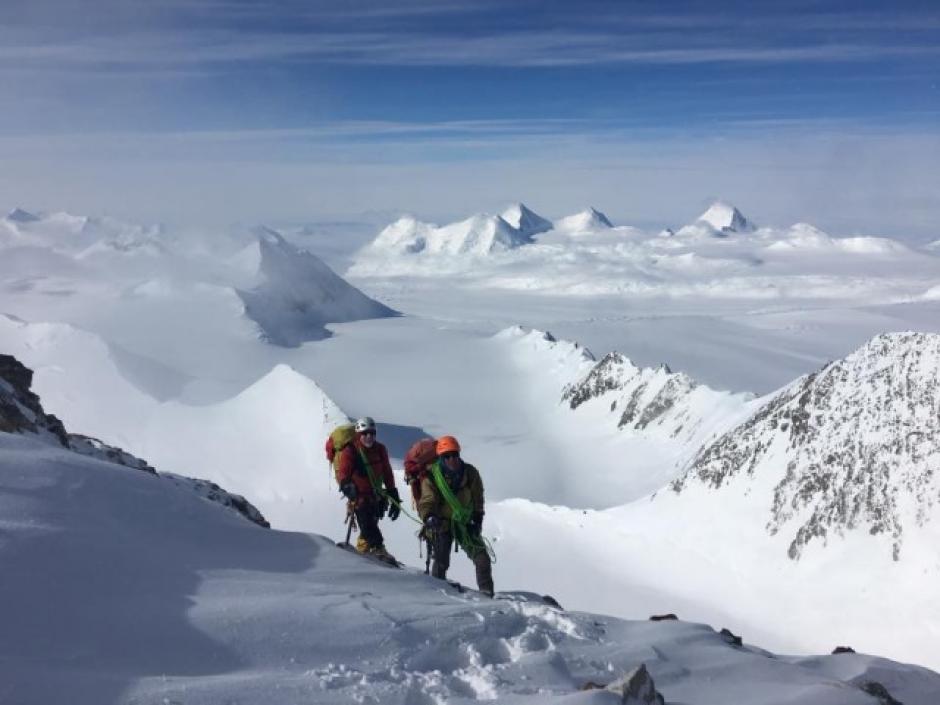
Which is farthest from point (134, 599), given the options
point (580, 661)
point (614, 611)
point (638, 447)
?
point (638, 447)

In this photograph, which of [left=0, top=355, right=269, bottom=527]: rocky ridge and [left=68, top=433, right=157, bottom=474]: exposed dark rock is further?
[left=68, top=433, right=157, bottom=474]: exposed dark rock

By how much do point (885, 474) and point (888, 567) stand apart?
4.89 metres

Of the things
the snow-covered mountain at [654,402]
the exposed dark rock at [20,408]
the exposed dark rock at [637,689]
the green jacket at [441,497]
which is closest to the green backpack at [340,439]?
the green jacket at [441,497]

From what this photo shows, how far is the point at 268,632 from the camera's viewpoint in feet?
26.5

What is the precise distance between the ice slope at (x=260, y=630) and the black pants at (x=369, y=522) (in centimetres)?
186

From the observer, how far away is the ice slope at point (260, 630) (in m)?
6.96

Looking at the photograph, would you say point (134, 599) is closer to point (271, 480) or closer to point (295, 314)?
point (271, 480)

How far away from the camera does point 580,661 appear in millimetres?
8992

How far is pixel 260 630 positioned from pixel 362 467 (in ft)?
19.2

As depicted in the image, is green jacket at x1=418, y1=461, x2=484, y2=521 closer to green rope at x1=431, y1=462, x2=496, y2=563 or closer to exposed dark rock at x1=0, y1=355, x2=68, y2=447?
green rope at x1=431, y1=462, x2=496, y2=563

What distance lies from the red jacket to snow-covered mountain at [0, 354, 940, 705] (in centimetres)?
176

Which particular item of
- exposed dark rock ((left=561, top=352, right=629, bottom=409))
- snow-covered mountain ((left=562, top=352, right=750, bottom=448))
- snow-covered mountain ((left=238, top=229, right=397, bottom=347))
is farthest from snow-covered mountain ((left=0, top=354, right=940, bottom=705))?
snow-covered mountain ((left=238, top=229, right=397, bottom=347))

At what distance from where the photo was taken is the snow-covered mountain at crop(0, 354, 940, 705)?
697 centimetres

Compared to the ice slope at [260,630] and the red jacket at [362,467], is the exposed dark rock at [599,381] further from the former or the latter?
the ice slope at [260,630]
